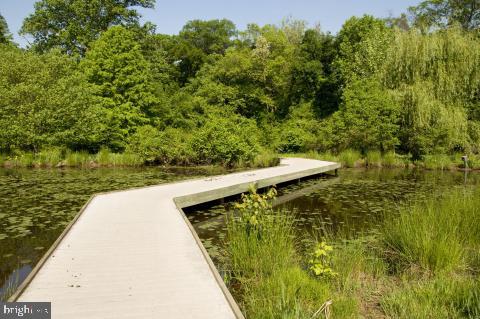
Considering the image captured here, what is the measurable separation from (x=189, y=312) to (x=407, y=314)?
7.03 ft

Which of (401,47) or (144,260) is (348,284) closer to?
(144,260)

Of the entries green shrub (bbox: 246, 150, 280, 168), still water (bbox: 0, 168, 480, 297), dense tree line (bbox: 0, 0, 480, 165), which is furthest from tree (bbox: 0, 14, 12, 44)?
green shrub (bbox: 246, 150, 280, 168)

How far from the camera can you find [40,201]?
895 cm

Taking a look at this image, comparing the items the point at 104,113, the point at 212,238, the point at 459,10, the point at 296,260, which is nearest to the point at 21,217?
the point at 212,238

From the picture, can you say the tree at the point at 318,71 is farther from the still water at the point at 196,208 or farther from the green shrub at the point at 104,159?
the green shrub at the point at 104,159

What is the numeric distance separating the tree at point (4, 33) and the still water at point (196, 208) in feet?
62.8

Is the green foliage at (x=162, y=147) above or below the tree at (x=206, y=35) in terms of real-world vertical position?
below

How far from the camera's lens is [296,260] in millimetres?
4934

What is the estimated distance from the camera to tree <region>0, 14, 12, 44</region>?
93.6 feet

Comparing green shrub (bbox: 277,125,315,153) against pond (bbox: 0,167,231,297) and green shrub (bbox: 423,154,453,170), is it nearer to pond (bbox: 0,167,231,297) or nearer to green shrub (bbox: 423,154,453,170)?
green shrub (bbox: 423,154,453,170)

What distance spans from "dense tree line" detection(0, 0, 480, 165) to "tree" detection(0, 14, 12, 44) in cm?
24

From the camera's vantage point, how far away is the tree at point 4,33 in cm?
2852

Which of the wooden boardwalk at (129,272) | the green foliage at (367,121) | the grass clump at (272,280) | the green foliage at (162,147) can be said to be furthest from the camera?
the green foliage at (367,121)

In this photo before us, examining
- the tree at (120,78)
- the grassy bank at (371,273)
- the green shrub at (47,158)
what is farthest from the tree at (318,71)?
the grassy bank at (371,273)
